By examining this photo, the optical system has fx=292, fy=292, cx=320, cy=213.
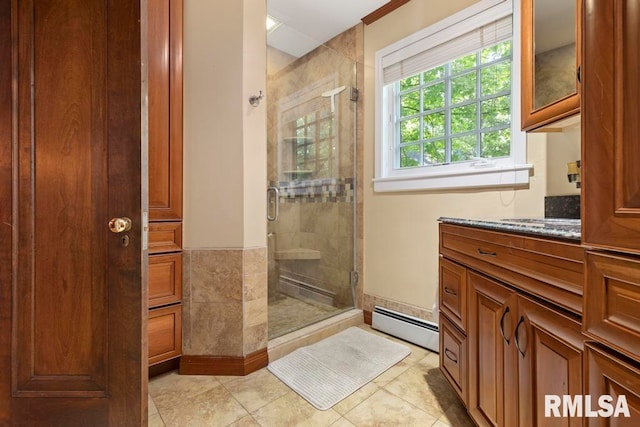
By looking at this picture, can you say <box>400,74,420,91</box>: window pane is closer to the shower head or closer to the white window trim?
the white window trim

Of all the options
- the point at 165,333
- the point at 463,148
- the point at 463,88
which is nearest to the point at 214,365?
the point at 165,333

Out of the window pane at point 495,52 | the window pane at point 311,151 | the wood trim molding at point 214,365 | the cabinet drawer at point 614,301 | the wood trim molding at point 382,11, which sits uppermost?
the wood trim molding at point 382,11

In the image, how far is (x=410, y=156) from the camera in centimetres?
234

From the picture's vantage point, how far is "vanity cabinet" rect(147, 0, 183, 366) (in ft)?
5.30

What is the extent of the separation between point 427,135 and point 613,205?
5.84 ft

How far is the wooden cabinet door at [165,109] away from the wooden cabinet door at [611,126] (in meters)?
1.78

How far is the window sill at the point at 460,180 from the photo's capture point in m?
1.70

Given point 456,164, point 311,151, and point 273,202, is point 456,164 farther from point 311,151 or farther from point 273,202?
point 273,202

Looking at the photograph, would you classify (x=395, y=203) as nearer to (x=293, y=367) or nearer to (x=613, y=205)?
(x=293, y=367)

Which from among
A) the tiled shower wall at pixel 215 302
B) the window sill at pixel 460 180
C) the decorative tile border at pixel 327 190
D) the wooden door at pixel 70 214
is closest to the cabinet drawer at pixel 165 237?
the tiled shower wall at pixel 215 302

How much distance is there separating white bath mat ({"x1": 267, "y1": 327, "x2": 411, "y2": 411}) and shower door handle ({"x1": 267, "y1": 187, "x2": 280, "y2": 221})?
3.22 ft

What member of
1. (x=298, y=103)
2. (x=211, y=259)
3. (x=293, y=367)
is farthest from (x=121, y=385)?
(x=298, y=103)

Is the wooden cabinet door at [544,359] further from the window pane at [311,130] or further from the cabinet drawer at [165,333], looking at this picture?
the window pane at [311,130]

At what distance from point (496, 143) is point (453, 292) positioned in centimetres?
109
